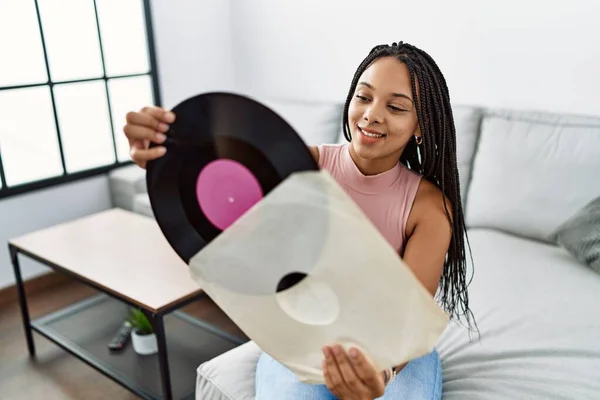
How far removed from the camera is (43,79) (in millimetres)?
2525

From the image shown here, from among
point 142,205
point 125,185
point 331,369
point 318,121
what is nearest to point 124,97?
point 125,185

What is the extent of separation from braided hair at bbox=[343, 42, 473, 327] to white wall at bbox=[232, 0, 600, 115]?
1.34m

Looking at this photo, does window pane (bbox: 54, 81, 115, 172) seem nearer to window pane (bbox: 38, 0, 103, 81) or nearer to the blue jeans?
window pane (bbox: 38, 0, 103, 81)

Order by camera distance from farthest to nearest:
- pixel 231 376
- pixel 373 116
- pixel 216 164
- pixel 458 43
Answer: pixel 458 43, pixel 231 376, pixel 373 116, pixel 216 164

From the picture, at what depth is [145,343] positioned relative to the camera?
6.18 ft

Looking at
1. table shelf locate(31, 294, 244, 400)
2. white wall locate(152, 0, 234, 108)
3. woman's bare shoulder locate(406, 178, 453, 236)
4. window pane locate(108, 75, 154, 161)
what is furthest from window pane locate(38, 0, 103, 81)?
woman's bare shoulder locate(406, 178, 453, 236)

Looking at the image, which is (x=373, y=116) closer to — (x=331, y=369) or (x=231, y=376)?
(x=331, y=369)

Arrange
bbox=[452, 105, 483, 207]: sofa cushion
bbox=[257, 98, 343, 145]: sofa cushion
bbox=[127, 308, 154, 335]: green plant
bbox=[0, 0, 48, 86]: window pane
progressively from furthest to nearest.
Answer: bbox=[257, 98, 343, 145]: sofa cushion
bbox=[0, 0, 48, 86]: window pane
bbox=[452, 105, 483, 207]: sofa cushion
bbox=[127, 308, 154, 335]: green plant

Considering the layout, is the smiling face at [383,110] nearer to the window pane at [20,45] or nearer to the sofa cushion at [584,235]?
the sofa cushion at [584,235]

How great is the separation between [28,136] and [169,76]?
0.83m

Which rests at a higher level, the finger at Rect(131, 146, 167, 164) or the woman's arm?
the finger at Rect(131, 146, 167, 164)

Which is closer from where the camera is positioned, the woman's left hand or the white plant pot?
the woman's left hand

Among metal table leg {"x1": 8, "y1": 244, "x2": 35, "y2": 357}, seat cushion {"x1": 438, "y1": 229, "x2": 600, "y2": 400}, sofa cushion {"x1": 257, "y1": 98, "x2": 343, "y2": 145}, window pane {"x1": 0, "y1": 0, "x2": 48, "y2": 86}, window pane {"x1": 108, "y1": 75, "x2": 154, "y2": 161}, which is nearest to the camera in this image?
seat cushion {"x1": 438, "y1": 229, "x2": 600, "y2": 400}

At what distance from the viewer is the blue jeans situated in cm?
102
